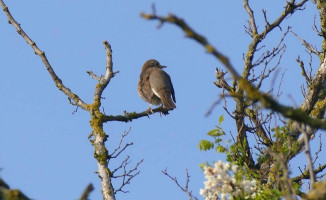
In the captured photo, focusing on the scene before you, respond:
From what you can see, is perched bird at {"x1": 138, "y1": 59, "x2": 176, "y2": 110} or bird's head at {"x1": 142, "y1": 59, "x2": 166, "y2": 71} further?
bird's head at {"x1": 142, "y1": 59, "x2": 166, "y2": 71}

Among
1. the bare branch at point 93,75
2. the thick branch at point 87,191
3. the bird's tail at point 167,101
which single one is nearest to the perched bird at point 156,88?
the bird's tail at point 167,101

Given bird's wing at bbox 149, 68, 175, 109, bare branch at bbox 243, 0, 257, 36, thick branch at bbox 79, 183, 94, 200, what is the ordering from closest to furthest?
thick branch at bbox 79, 183, 94, 200 < bare branch at bbox 243, 0, 257, 36 < bird's wing at bbox 149, 68, 175, 109

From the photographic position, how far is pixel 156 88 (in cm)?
1363

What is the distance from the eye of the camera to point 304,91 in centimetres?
1078

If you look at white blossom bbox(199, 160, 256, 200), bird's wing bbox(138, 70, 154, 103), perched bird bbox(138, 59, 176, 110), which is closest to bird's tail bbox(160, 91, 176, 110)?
perched bird bbox(138, 59, 176, 110)

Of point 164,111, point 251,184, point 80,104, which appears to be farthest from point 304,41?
point 251,184

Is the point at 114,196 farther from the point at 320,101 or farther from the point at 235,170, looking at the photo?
the point at 320,101

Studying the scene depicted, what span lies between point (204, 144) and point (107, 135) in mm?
1947

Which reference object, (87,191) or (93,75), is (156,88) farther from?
(87,191)

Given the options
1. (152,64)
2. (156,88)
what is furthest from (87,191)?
(152,64)

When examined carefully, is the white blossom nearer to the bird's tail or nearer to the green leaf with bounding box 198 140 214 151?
the green leaf with bounding box 198 140 214 151

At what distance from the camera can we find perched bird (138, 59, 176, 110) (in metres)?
13.3

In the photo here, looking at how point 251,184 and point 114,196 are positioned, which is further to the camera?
point 114,196

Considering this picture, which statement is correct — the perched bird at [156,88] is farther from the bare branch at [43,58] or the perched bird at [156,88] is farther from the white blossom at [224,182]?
the white blossom at [224,182]
